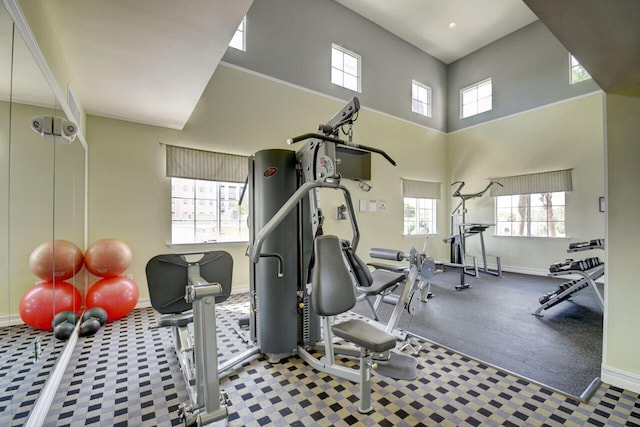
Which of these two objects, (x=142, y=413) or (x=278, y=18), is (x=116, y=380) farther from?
(x=278, y=18)

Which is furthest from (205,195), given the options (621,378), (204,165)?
(621,378)

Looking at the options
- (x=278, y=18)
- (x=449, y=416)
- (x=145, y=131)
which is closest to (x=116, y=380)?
(x=449, y=416)

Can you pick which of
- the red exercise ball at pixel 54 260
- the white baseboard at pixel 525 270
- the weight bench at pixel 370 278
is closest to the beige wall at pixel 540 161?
the white baseboard at pixel 525 270

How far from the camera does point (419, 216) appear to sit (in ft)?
24.4

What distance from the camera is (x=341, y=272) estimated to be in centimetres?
188

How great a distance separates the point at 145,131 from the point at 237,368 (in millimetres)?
3434

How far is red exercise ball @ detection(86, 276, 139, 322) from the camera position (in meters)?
3.21

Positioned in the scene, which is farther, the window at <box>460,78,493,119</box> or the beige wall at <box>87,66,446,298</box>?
the window at <box>460,78,493,119</box>

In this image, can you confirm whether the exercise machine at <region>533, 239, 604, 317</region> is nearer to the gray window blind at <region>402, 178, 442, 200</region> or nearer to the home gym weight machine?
the home gym weight machine

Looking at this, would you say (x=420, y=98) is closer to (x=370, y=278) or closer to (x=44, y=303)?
(x=370, y=278)

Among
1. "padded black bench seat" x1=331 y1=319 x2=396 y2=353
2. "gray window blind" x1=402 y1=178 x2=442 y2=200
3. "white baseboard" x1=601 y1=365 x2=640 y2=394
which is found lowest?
"white baseboard" x1=601 y1=365 x2=640 y2=394

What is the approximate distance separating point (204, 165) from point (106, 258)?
1.81 metres

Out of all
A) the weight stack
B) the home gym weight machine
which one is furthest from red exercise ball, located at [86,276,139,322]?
the weight stack

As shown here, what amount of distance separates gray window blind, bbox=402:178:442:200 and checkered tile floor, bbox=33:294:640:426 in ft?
16.3
